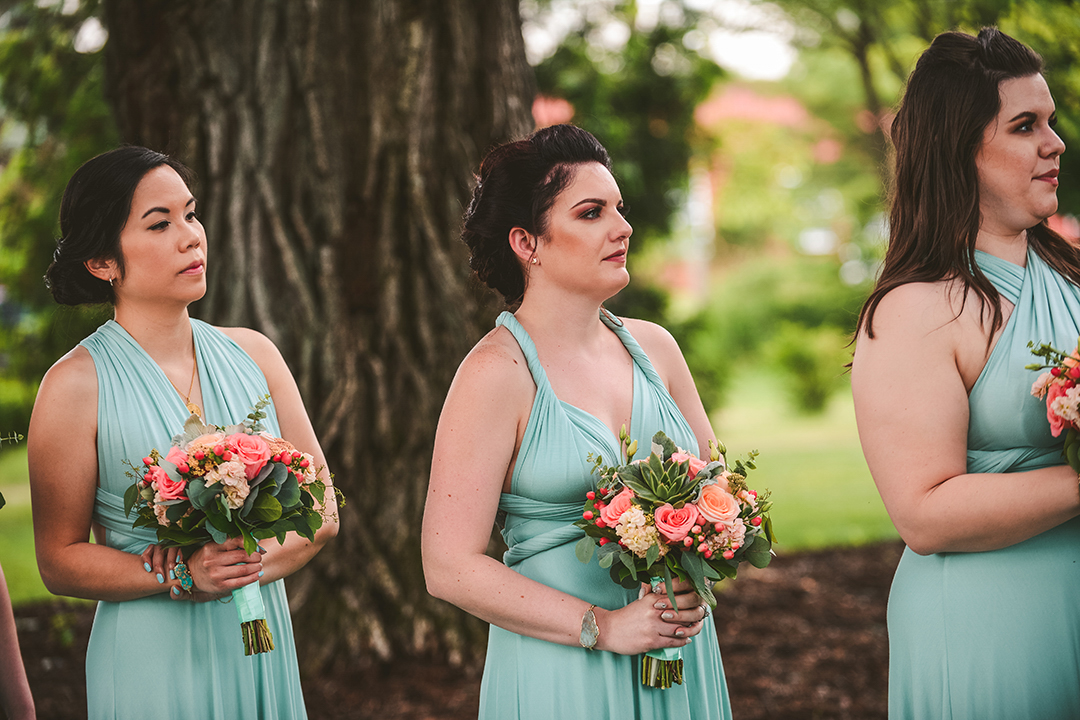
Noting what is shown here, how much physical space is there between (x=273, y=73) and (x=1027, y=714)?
5041 millimetres

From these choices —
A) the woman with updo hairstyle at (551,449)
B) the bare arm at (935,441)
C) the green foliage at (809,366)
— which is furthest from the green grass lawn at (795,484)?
the bare arm at (935,441)

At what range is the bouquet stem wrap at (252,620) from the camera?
9.51 feet

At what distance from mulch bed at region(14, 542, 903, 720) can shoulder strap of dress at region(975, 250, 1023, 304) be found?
341 centimetres

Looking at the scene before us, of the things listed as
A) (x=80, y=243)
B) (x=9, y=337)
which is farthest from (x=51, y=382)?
(x=9, y=337)

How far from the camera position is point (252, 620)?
292 centimetres

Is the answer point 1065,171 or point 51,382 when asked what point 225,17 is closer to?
point 51,382

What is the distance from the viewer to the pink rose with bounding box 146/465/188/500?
2674mm

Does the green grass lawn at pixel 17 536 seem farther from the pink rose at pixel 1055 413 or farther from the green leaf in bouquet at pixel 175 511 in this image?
the pink rose at pixel 1055 413

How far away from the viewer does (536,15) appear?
9.70 meters

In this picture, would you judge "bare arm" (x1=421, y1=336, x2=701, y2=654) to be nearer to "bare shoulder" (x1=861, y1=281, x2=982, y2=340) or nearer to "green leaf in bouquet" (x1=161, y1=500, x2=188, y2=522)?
"green leaf in bouquet" (x1=161, y1=500, x2=188, y2=522)

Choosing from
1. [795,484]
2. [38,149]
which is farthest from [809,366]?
[38,149]

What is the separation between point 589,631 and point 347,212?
3792 millimetres

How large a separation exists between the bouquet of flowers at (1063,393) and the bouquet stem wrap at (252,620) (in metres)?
2.35

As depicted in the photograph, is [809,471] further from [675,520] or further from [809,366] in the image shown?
[675,520]
